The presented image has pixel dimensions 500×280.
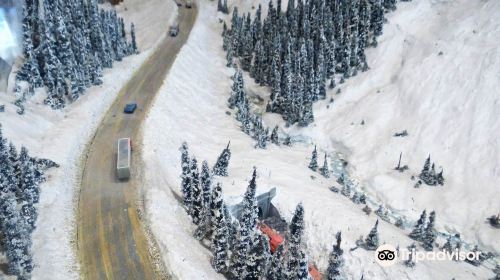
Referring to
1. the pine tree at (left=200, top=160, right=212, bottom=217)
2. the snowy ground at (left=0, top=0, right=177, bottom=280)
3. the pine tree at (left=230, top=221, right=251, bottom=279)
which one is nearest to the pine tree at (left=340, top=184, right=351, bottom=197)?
the pine tree at (left=200, top=160, right=212, bottom=217)

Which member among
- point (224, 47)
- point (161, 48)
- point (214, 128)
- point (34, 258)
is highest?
point (224, 47)

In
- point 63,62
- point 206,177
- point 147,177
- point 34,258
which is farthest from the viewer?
point 63,62

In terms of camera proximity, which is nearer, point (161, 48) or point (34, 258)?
point (34, 258)

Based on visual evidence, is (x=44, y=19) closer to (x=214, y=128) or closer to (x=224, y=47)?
(x=214, y=128)

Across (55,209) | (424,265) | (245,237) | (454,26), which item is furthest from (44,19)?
(454,26)

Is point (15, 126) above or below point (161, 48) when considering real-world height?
below

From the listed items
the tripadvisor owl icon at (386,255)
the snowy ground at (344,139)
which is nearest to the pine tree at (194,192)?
the snowy ground at (344,139)

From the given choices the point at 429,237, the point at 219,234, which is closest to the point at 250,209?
the point at 219,234
